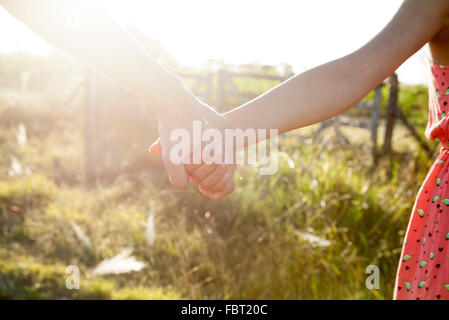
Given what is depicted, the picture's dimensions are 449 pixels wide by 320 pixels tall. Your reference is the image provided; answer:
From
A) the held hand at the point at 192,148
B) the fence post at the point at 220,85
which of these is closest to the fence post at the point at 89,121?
the fence post at the point at 220,85

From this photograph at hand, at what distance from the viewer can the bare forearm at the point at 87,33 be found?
4.77 ft

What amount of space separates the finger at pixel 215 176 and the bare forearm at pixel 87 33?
1.39ft

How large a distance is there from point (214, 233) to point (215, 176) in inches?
74.6

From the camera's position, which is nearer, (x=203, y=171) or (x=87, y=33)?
(x=87, y=33)

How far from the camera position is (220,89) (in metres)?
6.84

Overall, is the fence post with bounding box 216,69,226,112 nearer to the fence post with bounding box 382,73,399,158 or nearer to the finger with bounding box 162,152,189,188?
the fence post with bounding box 382,73,399,158

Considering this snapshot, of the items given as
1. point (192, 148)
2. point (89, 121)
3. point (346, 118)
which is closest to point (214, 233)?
point (192, 148)

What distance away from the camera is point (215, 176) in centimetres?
161

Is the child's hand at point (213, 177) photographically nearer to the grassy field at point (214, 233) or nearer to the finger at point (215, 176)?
the finger at point (215, 176)

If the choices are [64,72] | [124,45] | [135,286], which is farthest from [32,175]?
[64,72]

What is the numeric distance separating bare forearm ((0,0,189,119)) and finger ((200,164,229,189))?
1.39 ft

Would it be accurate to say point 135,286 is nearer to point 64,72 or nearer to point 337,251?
point 337,251

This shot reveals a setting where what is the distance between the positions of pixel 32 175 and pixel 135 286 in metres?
2.66

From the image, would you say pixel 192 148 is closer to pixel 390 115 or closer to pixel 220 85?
pixel 390 115
